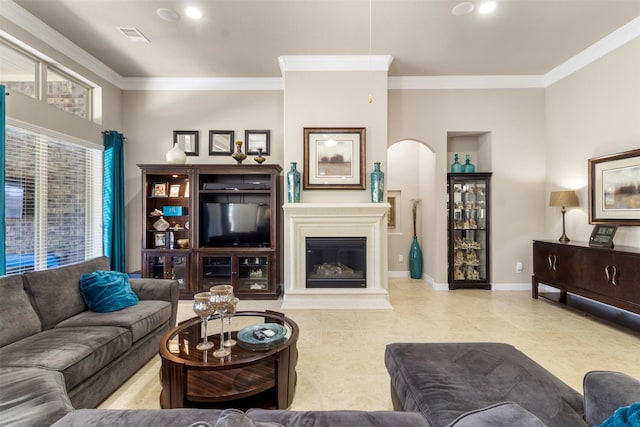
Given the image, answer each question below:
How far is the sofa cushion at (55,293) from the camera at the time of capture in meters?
2.10

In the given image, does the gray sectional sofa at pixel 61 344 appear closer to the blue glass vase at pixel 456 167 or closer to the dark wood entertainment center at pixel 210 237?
the dark wood entertainment center at pixel 210 237

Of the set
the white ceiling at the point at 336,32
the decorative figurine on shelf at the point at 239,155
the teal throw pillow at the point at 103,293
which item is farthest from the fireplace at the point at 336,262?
the white ceiling at the point at 336,32

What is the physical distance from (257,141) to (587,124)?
15.2 ft

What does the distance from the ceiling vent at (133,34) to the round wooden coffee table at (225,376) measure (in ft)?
11.2

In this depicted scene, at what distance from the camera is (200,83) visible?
15.1ft

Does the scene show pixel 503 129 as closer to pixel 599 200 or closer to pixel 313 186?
pixel 599 200

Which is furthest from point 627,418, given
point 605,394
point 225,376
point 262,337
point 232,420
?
point 225,376

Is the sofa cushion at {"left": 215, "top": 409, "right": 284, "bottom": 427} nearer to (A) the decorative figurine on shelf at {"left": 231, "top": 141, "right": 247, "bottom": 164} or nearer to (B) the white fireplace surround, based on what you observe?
(B) the white fireplace surround

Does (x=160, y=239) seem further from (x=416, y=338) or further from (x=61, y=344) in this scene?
(x=416, y=338)

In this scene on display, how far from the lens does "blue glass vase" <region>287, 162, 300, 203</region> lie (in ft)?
12.9

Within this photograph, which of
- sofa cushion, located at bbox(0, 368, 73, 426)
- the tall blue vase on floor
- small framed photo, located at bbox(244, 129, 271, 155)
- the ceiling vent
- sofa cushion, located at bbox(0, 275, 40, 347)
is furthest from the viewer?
the tall blue vase on floor

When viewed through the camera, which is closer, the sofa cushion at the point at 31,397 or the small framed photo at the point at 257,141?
the sofa cushion at the point at 31,397

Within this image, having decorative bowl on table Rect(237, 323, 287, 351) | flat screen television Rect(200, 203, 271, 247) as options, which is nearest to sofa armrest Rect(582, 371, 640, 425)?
decorative bowl on table Rect(237, 323, 287, 351)

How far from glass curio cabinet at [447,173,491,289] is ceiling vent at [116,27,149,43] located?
465 cm
